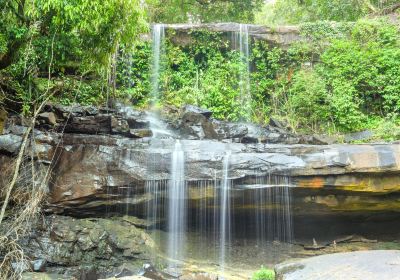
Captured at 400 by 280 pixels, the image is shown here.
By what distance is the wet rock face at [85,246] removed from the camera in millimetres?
8555

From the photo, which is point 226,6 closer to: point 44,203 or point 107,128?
point 107,128

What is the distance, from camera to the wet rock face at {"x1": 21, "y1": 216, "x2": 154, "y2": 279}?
8.55m

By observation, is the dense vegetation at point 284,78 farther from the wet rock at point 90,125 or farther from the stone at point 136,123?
the stone at point 136,123

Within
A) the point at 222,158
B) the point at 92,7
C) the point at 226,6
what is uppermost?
the point at 226,6

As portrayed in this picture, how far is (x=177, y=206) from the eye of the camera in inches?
381

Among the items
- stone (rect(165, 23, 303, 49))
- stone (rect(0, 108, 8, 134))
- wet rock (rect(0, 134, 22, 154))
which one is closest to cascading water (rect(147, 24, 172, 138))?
stone (rect(165, 23, 303, 49))

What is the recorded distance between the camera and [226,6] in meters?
21.1

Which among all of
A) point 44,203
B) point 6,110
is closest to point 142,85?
point 6,110

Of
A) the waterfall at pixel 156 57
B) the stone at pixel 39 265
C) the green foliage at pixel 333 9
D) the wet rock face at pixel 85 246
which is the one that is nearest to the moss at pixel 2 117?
the wet rock face at pixel 85 246

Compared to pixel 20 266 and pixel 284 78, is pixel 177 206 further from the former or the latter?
pixel 284 78

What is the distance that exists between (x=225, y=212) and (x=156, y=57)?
8235 millimetres

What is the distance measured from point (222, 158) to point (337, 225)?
3.95 m

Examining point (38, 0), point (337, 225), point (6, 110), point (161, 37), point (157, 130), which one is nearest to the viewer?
point (38, 0)

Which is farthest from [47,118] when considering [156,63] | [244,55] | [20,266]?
[244,55]
